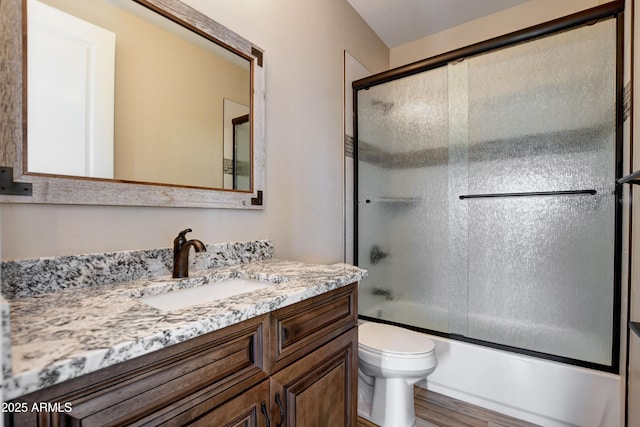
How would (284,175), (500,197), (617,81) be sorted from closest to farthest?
(617,81), (284,175), (500,197)

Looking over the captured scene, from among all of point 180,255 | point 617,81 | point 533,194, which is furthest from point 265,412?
point 617,81

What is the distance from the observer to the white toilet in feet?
4.88

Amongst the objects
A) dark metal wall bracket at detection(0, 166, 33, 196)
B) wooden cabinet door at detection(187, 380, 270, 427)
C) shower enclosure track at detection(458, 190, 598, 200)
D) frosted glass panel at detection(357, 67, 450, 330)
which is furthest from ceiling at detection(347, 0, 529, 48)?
wooden cabinet door at detection(187, 380, 270, 427)

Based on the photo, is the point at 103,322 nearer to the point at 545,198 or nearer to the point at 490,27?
the point at 545,198

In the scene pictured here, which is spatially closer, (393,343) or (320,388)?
(320,388)

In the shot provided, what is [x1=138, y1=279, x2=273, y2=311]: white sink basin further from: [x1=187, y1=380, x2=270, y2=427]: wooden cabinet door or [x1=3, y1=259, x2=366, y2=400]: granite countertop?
[x1=187, y1=380, x2=270, y2=427]: wooden cabinet door

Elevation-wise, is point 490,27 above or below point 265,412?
above

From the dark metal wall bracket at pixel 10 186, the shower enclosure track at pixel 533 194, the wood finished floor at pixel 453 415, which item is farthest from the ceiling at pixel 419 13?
the wood finished floor at pixel 453 415

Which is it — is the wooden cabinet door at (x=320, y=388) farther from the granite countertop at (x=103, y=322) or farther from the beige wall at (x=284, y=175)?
the beige wall at (x=284, y=175)

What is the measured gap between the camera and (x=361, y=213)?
2270mm

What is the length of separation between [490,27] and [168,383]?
2984 millimetres

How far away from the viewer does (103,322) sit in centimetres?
60

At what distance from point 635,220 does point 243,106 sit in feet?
5.94

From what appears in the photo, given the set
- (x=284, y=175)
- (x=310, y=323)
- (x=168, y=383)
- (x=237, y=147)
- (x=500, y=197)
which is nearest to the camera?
(x=168, y=383)
